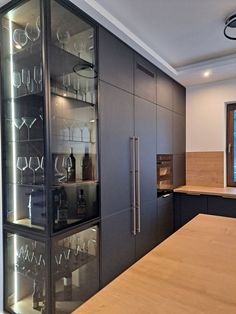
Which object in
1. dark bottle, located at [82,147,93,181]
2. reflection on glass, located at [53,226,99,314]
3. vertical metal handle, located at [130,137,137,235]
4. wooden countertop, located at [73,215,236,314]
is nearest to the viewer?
wooden countertop, located at [73,215,236,314]

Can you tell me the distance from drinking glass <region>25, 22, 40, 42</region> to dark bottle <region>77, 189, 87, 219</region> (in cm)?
127

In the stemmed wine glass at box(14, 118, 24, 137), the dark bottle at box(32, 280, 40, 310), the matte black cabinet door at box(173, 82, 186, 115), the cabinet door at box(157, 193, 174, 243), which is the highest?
the matte black cabinet door at box(173, 82, 186, 115)

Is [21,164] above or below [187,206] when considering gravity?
above

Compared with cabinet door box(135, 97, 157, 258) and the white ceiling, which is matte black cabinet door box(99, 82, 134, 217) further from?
the white ceiling

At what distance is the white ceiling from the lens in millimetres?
1946

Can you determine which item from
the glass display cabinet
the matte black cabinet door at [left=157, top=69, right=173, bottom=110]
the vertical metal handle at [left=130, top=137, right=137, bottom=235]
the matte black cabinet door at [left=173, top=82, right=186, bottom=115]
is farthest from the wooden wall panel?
the glass display cabinet

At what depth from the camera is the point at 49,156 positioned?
1668 millimetres

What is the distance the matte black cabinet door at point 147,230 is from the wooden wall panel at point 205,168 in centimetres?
123

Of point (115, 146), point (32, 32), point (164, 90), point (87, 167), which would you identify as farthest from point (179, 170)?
point (32, 32)

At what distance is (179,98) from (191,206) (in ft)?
5.69

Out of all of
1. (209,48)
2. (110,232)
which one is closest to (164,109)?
(209,48)

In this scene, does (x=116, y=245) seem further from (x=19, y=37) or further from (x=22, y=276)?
(x=19, y=37)

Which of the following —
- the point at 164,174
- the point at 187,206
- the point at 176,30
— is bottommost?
the point at 187,206

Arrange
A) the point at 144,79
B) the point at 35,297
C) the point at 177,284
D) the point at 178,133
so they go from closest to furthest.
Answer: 1. the point at 177,284
2. the point at 35,297
3. the point at 144,79
4. the point at 178,133
